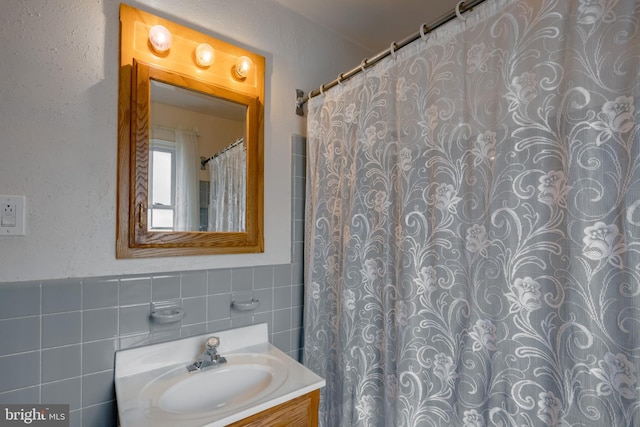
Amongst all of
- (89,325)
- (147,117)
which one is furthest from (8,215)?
(147,117)

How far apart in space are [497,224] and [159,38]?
4.68 feet

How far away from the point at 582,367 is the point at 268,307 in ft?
4.02

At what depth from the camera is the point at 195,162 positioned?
4.40 feet

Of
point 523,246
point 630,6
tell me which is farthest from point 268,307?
point 630,6

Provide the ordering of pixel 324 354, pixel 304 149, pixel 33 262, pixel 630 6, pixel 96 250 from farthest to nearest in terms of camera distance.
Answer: pixel 304 149 → pixel 324 354 → pixel 96 250 → pixel 33 262 → pixel 630 6

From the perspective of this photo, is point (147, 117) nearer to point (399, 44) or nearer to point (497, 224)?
point (399, 44)

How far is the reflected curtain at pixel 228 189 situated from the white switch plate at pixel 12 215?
0.62 m

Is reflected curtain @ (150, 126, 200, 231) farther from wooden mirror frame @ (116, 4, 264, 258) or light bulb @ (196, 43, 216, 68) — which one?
light bulb @ (196, 43, 216, 68)

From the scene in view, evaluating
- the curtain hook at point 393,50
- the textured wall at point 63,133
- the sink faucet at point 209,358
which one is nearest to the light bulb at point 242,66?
the textured wall at point 63,133

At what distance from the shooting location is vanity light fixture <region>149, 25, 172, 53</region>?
120 cm

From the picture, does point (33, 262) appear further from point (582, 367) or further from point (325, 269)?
point (582, 367)

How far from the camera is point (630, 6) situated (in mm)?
613

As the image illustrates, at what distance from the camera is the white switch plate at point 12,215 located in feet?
3.13

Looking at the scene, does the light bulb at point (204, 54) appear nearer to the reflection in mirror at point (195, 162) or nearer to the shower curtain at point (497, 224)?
the reflection in mirror at point (195, 162)
